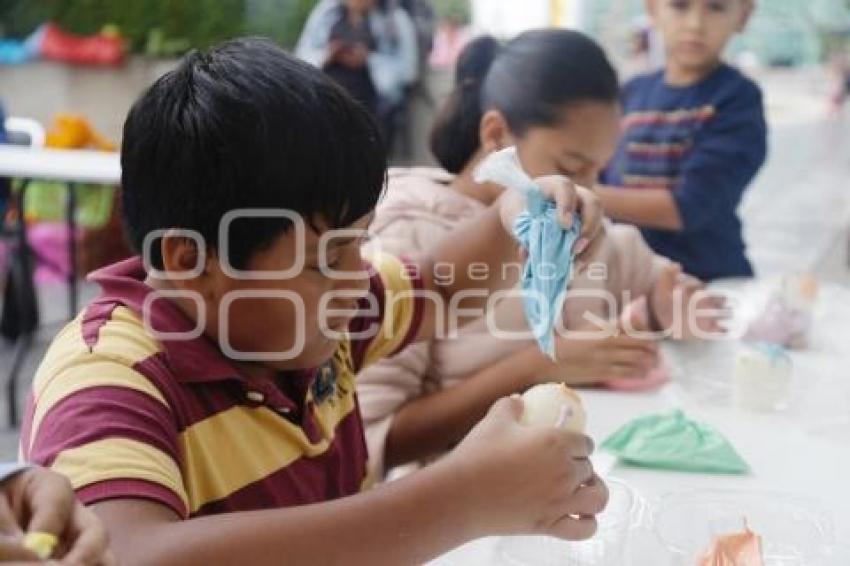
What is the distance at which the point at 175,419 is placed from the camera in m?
0.78

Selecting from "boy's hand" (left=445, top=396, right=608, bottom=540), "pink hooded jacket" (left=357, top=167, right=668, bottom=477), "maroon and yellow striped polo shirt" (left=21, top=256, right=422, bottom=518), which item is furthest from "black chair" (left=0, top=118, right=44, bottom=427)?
"boy's hand" (left=445, top=396, right=608, bottom=540)

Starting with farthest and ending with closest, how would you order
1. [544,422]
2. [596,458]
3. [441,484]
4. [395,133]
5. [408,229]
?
1. [395,133]
2. [408,229]
3. [596,458]
4. [544,422]
5. [441,484]

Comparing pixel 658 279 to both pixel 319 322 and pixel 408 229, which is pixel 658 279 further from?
pixel 319 322

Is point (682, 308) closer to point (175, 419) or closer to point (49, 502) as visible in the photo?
point (175, 419)

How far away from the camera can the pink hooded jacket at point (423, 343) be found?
1281 millimetres

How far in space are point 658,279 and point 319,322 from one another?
888 millimetres

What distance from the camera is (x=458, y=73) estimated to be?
1.60 m

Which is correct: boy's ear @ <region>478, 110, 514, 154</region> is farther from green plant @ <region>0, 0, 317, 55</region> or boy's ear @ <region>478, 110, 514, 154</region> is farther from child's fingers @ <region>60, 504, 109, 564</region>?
green plant @ <region>0, 0, 317, 55</region>

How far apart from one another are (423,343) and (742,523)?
518mm

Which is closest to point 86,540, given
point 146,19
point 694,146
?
point 694,146

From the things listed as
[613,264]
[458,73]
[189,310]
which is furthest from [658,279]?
[189,310]

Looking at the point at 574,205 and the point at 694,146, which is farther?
the point at 694,146

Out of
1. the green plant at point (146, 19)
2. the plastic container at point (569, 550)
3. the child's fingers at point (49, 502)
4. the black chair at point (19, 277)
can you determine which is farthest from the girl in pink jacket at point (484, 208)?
the green plant at point (146, 19)

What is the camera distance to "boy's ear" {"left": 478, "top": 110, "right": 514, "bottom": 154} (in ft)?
4.66
